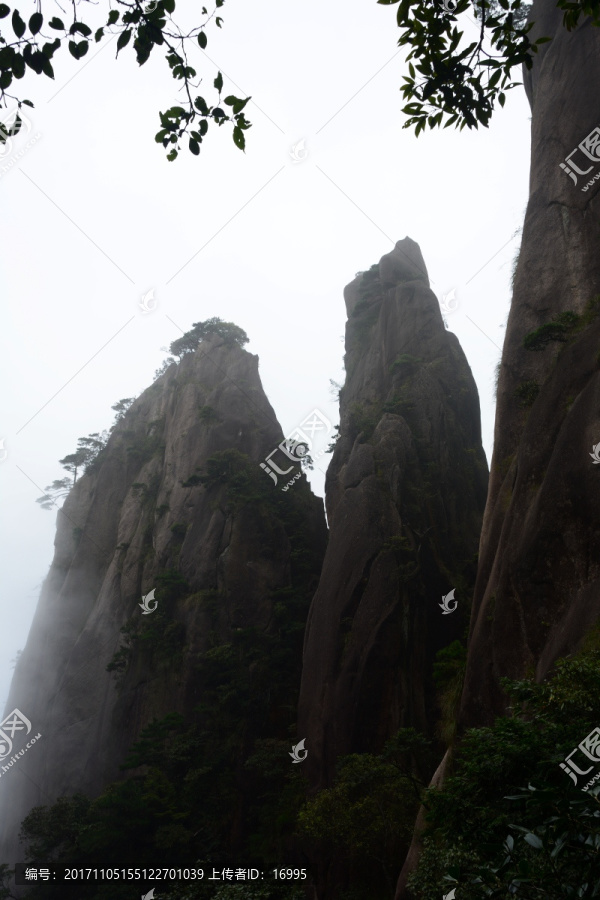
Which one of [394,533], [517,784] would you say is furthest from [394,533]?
[517,784]

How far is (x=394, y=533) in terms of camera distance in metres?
21.3

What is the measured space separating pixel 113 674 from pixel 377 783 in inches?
631

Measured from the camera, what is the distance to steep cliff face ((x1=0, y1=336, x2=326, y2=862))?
24.5 meters

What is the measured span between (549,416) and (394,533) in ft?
31.6

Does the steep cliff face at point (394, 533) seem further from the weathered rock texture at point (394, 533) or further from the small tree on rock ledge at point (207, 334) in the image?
the small tree on rock ledge at point (207, 334)

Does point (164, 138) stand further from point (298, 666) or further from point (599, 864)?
point (298, 666)

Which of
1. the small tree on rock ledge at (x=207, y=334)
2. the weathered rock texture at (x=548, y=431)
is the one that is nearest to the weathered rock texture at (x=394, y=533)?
the weathered rock texture at (x=548, y=431)

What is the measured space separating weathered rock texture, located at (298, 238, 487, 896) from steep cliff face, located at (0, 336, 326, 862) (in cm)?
367

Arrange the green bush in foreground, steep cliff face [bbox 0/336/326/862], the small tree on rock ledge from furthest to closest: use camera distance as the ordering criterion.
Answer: the small tree on rock ledge → steep cliff face [bbox 0/336/326/862] → the green bush in foreground

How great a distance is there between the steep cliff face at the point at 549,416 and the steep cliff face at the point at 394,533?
5671mm

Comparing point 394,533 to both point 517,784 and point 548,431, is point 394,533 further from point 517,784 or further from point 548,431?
point 517,784
